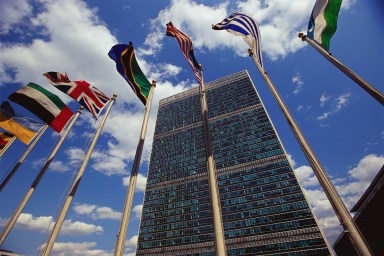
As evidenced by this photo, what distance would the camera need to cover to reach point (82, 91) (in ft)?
58.6

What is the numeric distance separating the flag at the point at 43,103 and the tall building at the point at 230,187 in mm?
92052

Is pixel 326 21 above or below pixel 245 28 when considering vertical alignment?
below

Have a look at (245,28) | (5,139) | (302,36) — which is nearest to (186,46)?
(245,28)

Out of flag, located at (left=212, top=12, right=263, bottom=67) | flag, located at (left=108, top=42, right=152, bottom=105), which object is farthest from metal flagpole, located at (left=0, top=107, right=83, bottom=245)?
flag, located at (left=212, top=12, right=263, bottom=67)

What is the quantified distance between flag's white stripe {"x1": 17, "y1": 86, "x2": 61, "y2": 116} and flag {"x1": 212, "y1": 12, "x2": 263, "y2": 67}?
39.3 feet

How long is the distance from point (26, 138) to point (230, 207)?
10206 cm

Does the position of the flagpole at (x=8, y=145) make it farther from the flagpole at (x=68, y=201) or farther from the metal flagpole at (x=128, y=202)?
the metal flagpole at (x=128, y=202)

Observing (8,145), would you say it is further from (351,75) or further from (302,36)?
(351,75)

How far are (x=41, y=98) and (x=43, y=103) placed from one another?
1.17 ft

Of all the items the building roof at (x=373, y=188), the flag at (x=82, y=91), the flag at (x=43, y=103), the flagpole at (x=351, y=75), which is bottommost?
the flagpole at (x=351, y=75)

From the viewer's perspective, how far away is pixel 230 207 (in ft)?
358

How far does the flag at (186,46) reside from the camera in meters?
15.2

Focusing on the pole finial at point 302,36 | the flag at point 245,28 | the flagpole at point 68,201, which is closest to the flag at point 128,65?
the flagpole at point 68,201

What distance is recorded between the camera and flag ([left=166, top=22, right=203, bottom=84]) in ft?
49.7
